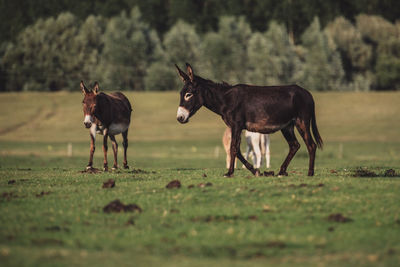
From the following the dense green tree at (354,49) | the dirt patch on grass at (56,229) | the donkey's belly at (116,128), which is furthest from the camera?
the dense green tree at (354,49)

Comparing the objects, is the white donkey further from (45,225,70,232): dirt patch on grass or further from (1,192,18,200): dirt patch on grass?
(45,225,70,232): dirt patch on grass

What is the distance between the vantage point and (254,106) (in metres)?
18.3

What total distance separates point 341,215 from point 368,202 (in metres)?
1.37

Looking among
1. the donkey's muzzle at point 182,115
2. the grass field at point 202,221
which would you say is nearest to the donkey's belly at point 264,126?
the grass field at point 202,221

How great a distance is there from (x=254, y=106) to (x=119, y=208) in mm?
5982

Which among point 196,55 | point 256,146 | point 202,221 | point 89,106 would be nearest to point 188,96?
point 89,106

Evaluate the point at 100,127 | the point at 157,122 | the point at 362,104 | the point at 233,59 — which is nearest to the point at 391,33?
the point at 362,104

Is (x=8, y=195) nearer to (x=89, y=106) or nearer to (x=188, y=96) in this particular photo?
(x=188, y=96)

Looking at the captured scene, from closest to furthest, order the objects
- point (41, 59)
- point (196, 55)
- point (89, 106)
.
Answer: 1. point (89, 106)
2. point (196, 55)
3. point (41, 59)

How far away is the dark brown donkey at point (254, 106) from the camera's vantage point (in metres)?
18.2

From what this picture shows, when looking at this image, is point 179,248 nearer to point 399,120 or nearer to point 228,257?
point 228,257

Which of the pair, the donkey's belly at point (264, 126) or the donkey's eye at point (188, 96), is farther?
the donkey's eye at point (188, 96)

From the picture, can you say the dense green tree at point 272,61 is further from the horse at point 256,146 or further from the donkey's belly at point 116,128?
the donkey's belly at point 116,128

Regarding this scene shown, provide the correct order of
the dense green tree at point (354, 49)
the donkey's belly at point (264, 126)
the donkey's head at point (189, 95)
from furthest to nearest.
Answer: the dense green tree at point (354, 49) → the donkey's head at point (189, 95) → the donkey's belly at point (264, 126)
